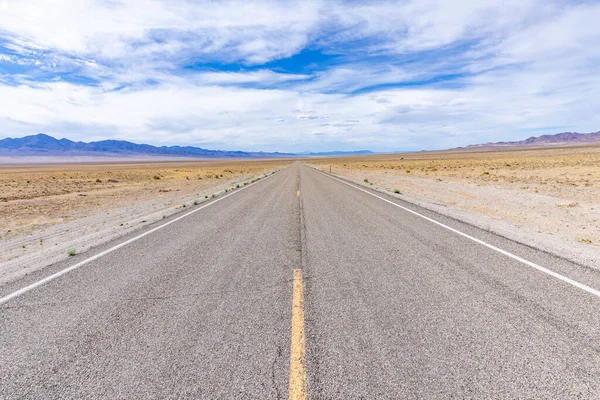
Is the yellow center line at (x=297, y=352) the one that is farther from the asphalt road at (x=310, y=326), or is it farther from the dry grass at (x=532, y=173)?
the dry grass at (x=532, y=173)

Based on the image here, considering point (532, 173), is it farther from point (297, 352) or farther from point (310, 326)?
point (297, 352)

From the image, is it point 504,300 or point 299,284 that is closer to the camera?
point 504,300

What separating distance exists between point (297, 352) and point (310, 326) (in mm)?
535

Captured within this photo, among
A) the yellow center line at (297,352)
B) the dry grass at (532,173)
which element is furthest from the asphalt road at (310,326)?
the dry grass at (532,173)

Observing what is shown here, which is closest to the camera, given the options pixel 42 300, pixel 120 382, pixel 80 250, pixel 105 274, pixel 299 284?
pixel 120 382

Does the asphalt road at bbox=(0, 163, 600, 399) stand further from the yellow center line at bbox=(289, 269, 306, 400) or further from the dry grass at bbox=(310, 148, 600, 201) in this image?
the dry grass at bbox=(310, 148, 600, 201)

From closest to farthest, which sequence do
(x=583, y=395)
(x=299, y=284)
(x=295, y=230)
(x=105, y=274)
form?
(x=583, y=395), (x=299, y=284), (x=105, y=274), (x=295, y=230)

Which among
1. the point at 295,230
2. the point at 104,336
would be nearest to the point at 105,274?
the point at 104,336

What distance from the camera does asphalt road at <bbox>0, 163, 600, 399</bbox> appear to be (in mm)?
2900

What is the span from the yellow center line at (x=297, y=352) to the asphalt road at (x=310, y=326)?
34mm

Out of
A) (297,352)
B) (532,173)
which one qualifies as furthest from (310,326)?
(532,173)

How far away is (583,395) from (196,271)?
501 centimetres

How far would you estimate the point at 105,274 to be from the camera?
582 cm

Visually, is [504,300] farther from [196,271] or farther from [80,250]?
[80,250]
